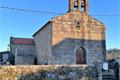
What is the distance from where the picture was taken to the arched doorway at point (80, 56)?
27.3m

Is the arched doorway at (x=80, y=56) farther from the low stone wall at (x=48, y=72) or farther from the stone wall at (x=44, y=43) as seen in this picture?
the low stone wall at (x=48, y=72)

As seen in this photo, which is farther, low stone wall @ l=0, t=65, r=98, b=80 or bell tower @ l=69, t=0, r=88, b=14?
bell tower @ l=69, t=0, r=88, b=14

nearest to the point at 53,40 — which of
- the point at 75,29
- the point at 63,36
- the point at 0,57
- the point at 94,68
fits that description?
the point at 63,36

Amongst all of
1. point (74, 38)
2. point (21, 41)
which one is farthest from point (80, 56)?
point (21, 41)

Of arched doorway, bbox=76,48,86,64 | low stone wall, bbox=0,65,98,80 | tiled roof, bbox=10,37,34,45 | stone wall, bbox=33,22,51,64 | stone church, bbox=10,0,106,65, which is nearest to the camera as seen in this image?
low stone wall, bbox=0,65,98,80

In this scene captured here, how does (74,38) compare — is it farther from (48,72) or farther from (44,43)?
(48,72)

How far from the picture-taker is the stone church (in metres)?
26.1

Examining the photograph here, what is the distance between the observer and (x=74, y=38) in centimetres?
2705

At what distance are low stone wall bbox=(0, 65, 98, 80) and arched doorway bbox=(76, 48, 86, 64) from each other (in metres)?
11.2

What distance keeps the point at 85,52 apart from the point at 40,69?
13253 millimetres

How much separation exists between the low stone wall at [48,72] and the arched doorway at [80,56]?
36.9 ft

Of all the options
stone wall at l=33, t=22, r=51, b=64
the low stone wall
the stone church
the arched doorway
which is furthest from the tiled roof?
the low stone wall

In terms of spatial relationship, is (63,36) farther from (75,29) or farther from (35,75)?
(35,75)

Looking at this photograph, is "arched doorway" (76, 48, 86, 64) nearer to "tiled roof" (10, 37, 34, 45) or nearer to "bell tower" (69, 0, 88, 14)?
"bell tower" (69, 0, 88, 14)
